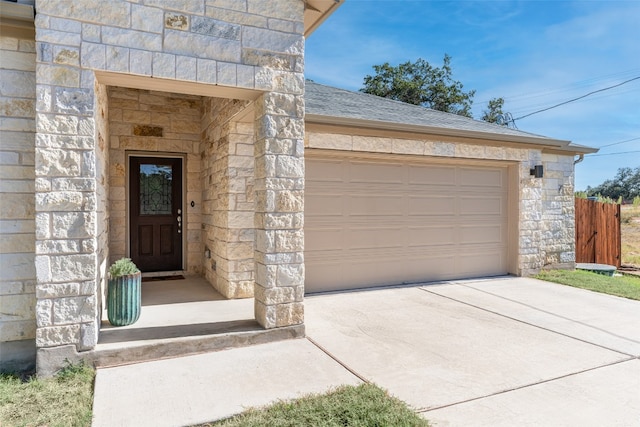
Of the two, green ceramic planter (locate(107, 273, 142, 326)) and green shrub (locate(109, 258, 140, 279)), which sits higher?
green shrub (locate(109, 258, 140, 279))

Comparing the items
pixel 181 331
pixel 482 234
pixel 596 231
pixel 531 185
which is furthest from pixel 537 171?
pixel 181 331

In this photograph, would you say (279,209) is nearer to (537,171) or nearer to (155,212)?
(155,212)

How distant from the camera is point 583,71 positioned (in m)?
22.9

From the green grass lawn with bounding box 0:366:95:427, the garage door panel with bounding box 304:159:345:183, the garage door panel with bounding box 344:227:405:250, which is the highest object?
the garage door panel with bounding box 304:159:345:183

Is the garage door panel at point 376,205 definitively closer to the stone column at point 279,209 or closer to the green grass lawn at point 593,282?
the stone column at point 279,209

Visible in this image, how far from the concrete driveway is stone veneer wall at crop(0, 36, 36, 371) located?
2566 mm

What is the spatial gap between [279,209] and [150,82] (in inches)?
64.7

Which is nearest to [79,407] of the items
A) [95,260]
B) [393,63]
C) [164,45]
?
[95,260]

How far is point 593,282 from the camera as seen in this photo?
675 cm

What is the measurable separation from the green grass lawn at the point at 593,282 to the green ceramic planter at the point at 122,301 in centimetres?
682

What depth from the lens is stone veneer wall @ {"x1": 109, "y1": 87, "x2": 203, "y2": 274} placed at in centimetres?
597

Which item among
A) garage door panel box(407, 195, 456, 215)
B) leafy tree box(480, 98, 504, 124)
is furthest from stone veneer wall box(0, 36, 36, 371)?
leafy tree box(480, 98, 504, 124)

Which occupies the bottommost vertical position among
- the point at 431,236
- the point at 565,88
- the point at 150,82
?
the point at 431,236

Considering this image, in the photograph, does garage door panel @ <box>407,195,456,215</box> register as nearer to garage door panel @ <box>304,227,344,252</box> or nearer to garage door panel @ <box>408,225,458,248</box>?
garage door panel @ <box>408,225,458,248</box>
